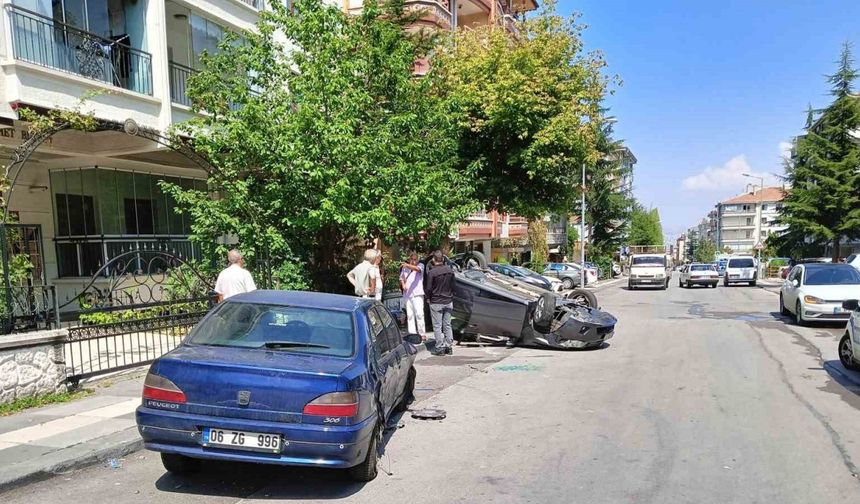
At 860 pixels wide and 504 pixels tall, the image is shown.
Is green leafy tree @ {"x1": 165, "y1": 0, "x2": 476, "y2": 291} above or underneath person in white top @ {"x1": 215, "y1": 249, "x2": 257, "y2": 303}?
above

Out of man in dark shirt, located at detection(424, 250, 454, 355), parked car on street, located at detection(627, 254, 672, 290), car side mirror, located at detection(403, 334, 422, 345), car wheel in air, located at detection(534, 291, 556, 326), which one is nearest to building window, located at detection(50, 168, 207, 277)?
man in dark shirt, located at detection(424, 250, 454, 355)

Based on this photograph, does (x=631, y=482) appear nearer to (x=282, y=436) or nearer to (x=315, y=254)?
(x=282, y=436)

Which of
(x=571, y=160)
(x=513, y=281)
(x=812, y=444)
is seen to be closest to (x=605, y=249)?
(x=571, y=160)

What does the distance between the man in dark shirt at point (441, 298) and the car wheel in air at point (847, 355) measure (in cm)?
621

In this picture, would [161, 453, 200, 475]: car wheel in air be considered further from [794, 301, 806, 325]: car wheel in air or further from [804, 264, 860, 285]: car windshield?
[804, 264, 860, 285]: car windshield

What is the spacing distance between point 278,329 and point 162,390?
102cm

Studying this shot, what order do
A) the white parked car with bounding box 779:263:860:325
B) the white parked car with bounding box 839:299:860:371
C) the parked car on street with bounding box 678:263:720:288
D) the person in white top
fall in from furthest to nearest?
the parked car on street with bounding box 678:263:720:288
the white parked car with bounding box 779:263:860:325
the person in white top
the white parked car with bounding box 839:299:860:371

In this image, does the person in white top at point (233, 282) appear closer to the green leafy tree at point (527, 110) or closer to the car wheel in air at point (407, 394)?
the car wheel in air at point (407, 394)

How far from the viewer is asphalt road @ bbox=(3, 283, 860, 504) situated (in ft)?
14.5

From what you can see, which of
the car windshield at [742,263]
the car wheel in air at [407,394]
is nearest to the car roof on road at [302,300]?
the car wheel in air at [407,394]

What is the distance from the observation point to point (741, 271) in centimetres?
3578

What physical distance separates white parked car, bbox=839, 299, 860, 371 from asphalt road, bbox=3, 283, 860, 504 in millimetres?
269

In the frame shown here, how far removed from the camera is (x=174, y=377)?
4.18m

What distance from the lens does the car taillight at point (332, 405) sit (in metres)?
4.04
